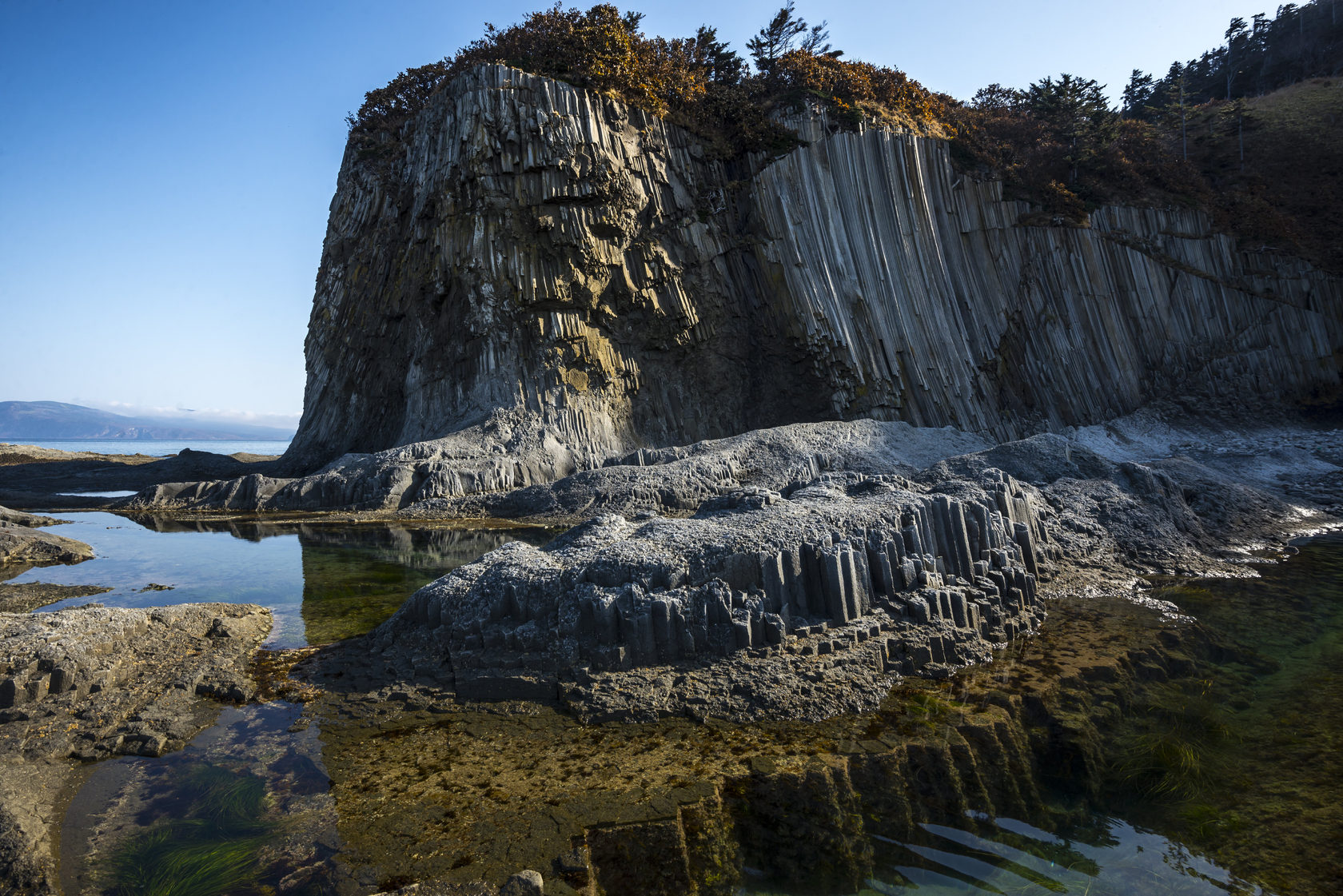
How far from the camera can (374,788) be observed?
4695 millimetres

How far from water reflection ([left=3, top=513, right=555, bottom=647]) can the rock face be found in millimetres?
2287

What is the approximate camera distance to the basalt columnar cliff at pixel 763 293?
21.7 m

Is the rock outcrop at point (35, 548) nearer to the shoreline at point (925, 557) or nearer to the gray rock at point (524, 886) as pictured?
the shoreline at point (925, 557)

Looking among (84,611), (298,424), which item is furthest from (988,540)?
(298,424)

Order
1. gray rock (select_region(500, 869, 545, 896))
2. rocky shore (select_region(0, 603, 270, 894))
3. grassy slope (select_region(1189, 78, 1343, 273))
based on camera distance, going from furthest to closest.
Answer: grassy slope (select_region(1189, 78, 1343, 273)) → rocky shore (select_region(0, 603, 270, 894)) → gray rock (select_region(500, 869, 545, 896))

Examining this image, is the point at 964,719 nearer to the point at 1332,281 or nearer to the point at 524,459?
the point at 524,459

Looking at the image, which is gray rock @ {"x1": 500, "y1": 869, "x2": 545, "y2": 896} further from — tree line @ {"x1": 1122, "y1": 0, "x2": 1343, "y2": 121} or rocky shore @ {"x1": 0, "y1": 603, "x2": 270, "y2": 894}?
tree line @ {"x1": 1122, "y1": 0, "x2": 1343, "y2": 121}

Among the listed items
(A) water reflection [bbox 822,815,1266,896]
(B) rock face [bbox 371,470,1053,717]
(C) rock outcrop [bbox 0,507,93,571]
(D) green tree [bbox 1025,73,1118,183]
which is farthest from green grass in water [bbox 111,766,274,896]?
(D) green tree [bbox 1025,73,1118,183]

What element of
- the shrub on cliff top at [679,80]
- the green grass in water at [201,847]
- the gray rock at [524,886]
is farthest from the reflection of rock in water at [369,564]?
the shrub on cliff top at [679,80]

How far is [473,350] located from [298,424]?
1056 centimetres

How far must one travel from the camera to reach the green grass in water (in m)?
3.82

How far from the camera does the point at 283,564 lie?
11.9m

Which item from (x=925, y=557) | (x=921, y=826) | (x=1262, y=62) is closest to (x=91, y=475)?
(x=925, y=557)

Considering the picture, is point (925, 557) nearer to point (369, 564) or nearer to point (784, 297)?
point (369, 564)
